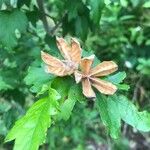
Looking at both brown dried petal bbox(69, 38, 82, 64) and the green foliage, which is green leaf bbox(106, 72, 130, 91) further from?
the green foliage

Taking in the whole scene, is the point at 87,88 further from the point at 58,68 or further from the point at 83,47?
the point at 83,47

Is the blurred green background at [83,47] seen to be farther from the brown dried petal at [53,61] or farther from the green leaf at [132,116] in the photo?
the green leaf at [132,116]

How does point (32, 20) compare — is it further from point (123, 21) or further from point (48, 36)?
point (123, 21)

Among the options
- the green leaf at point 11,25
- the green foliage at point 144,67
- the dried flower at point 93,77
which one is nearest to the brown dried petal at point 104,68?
the dried flower at point 93,77

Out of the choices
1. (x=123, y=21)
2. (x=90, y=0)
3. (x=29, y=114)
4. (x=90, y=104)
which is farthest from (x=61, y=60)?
(x=123, y=21)

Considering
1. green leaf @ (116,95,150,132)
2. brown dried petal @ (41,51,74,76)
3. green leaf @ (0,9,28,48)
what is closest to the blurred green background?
green leaf @ (0,9,28,48)

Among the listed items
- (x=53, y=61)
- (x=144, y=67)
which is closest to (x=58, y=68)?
(x=53, y=61)
